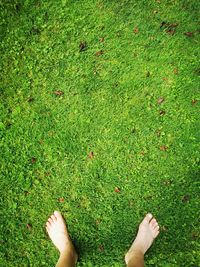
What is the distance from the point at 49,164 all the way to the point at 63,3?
2.24 metres

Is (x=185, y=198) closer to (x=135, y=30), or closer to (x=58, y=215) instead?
(x=58, y=215)

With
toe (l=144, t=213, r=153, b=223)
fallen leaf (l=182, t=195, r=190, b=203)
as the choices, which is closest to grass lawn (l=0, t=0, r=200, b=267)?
fallen leaf (l=182, t=195, r=190, b=203)

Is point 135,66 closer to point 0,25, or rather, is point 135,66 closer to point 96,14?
point 96,14

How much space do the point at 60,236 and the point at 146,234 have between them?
1.15m

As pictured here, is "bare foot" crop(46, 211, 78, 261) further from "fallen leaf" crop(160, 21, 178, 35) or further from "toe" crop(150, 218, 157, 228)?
"fallen leaf" crop(160, 21, 178, 35)

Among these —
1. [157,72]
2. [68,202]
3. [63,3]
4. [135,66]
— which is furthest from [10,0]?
[68,202]

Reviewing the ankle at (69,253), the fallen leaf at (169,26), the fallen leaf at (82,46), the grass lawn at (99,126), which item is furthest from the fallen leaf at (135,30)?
the ankle at (69,253)

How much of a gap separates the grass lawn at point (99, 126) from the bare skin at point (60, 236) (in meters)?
0.10

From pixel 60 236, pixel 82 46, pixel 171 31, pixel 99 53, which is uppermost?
pixel 82 46

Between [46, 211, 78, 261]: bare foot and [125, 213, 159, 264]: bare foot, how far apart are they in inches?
31.1

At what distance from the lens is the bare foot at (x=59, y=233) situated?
15.2 feet

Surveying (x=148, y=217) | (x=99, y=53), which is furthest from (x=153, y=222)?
(x=99, y=53)

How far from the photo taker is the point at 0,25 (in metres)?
4.87

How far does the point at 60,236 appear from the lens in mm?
4707
